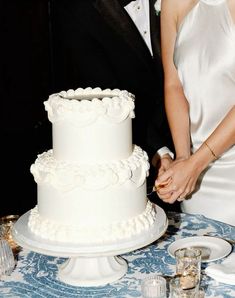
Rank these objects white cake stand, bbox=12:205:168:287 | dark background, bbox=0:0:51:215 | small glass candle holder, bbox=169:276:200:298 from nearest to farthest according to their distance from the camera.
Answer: small glass candle holder, bbox=169:276:200:298
white cake stand, bbox=12:205:168:287
dark background, bbox=0:0:51:215

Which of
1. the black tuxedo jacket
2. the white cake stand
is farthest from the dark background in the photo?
the white cake stand

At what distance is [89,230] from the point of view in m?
2.09

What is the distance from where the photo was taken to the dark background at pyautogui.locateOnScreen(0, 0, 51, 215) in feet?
23.0

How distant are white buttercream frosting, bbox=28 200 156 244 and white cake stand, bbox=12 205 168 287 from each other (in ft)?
0.06

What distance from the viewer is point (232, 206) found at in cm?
323

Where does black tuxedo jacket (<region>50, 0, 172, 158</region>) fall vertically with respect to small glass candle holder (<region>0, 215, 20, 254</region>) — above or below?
above

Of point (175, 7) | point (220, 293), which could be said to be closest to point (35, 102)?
point (175, 7)

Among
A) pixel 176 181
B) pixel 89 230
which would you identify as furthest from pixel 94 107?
pixel 176 181

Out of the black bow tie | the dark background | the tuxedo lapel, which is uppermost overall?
the black bow tie

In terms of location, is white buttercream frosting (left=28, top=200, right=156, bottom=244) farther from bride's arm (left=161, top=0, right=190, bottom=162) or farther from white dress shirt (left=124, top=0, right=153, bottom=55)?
white dress shirt (left=124, top=0, right=153, bottom=55)

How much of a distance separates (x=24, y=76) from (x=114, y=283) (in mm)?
5458

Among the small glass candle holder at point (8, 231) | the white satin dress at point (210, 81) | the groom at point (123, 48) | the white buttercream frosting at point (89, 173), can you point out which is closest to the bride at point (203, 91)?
the white satin dress at point (210, 81)

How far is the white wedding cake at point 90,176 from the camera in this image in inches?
81.5

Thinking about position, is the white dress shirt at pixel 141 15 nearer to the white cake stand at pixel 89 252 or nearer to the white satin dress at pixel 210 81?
the white satin dress at pixel 210 81
